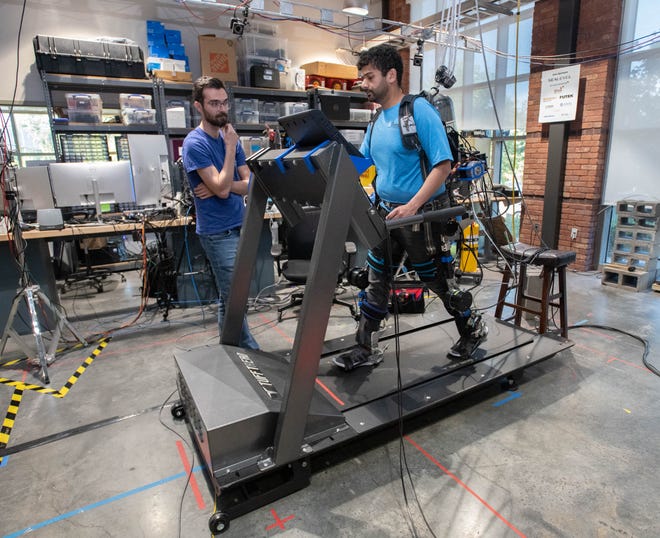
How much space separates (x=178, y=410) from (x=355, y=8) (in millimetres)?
6109

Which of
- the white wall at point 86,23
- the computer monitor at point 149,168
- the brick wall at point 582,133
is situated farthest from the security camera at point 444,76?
the white wall at point 86,23

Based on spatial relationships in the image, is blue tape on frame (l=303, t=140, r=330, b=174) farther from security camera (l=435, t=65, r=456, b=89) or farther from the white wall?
the white wall

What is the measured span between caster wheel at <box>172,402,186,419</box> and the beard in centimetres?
Answer: 167

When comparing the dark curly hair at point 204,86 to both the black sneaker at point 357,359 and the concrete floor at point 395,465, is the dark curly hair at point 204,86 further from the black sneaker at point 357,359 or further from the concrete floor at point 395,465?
the concrete floor at point 395,465

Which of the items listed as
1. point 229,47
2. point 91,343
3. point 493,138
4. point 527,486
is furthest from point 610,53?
→ point 91,343

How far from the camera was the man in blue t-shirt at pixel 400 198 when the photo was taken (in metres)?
2.16

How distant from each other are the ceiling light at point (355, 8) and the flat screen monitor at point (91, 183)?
155 inches

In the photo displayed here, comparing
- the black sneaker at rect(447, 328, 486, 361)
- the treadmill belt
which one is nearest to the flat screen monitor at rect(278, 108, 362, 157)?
the treadmill belt

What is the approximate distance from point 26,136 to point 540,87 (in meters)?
7.24

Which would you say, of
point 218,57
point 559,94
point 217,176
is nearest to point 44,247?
point 217,176

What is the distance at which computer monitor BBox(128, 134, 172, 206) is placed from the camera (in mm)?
4039

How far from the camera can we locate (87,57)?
5.00m

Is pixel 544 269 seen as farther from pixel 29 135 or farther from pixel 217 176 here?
pixel 29 135

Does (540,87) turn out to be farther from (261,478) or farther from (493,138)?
(261,478)
